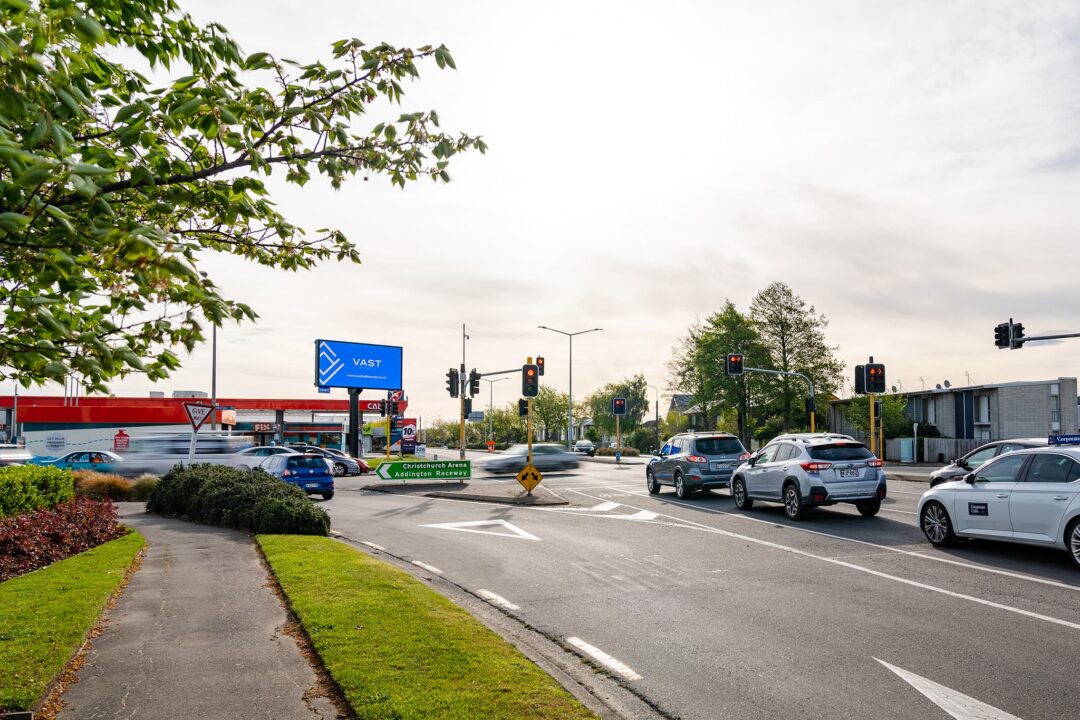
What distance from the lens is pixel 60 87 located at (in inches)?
117

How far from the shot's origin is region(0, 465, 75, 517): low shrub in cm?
1375

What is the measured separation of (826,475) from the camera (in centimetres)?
1576

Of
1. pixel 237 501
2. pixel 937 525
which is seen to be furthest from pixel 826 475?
pixel 237 501

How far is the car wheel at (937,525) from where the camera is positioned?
1216 cm

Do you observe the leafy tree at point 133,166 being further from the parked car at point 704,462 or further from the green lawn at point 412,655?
the parked car at point 704,462

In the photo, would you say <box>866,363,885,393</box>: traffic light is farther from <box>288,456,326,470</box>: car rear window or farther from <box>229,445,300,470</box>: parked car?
<box>229,445,300,470</box>: parked car

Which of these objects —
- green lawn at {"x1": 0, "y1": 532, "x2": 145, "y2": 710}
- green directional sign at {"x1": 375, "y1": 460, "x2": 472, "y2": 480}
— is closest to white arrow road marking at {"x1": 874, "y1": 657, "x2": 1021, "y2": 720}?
green lawn at {"x1": 0, "y1": 532, "x2": 145, "y2": 710}

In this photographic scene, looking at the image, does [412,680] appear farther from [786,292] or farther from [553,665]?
[786,292]

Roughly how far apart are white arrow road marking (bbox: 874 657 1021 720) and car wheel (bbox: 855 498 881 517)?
11004 mm

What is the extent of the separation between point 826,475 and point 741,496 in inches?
122

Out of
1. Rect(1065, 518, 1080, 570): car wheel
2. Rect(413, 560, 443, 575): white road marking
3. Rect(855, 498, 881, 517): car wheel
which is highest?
Rect(1065, 518, 1080, 570): car wheel

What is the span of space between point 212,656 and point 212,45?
4839 mm

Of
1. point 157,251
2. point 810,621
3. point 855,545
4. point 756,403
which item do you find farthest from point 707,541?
point 756,403

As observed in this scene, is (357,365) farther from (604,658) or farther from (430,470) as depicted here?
(604,658)
